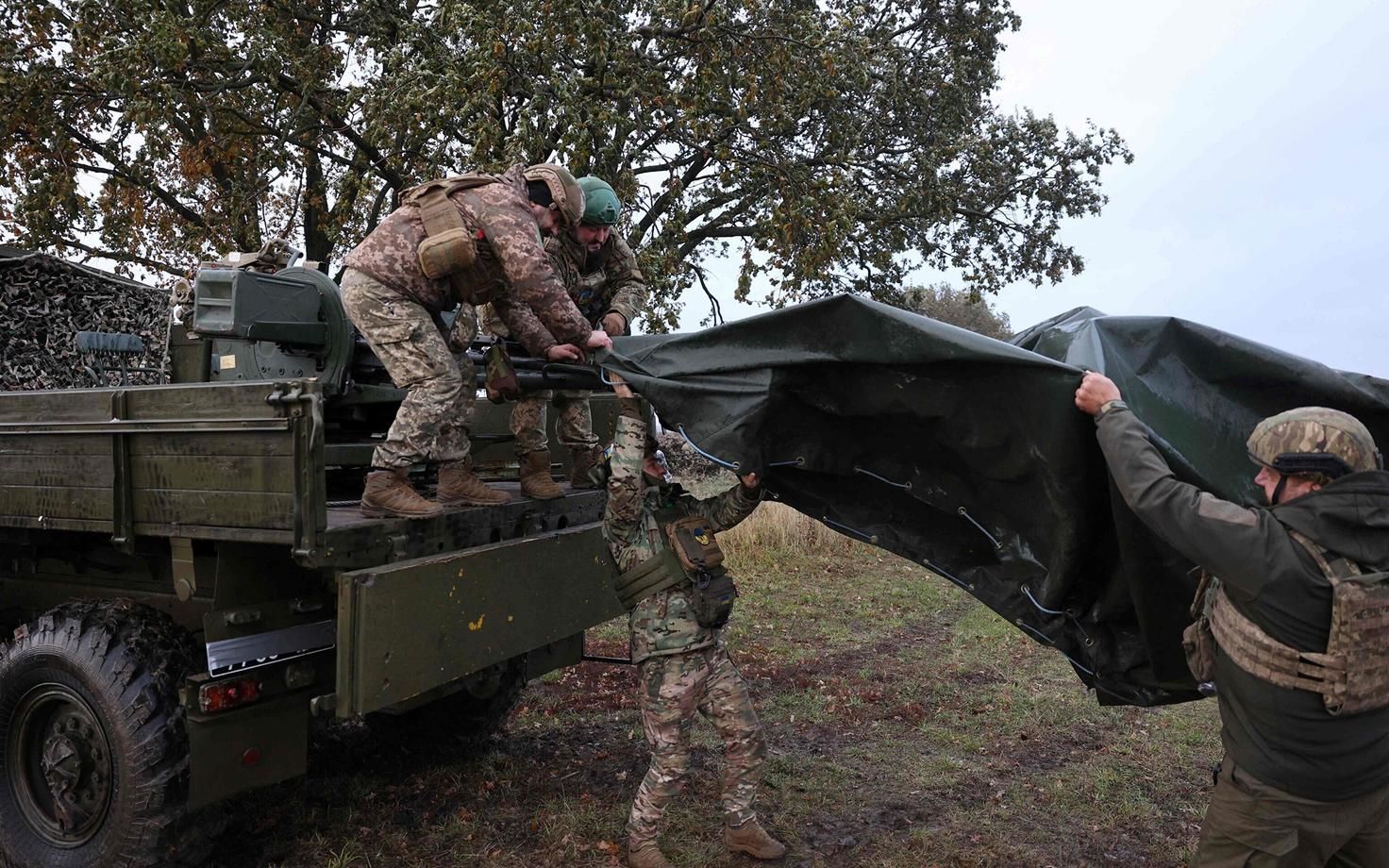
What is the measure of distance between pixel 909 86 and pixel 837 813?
14028 mm

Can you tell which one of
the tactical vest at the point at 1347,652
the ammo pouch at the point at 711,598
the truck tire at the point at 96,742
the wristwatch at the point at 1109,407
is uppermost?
the wristwatch at the point at 1109,407

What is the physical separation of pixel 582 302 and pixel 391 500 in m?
1.48

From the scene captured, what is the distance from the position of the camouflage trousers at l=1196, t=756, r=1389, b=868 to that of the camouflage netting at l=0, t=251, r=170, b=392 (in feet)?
20.7

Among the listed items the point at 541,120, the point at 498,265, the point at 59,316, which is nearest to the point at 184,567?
the point at 498,265

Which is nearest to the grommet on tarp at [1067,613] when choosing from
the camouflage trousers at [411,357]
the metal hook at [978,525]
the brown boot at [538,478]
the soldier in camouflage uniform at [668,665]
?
the metal hook at [978,525]

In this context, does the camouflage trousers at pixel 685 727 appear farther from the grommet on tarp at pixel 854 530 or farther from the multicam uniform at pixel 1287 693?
the multicam uniform at pixel 1287 693

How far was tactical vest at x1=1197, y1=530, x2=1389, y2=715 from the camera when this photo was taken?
2375mm

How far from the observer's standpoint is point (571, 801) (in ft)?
14.0

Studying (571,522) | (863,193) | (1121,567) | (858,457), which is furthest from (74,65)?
(1121,567)

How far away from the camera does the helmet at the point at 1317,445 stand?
96.8 inches

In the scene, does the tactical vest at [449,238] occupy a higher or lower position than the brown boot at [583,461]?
higher

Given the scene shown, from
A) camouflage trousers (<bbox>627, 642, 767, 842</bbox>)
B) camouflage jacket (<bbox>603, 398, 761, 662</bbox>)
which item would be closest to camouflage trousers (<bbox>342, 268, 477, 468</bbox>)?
camouflage jacket (<bbox>603, 398, 761, 662</bbox>)

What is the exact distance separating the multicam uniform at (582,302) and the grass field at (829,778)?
1551 mm

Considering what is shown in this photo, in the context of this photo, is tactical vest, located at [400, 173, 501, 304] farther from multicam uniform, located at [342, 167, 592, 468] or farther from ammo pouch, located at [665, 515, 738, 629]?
ammo pouch, located at [665, 515, 738, 629]
